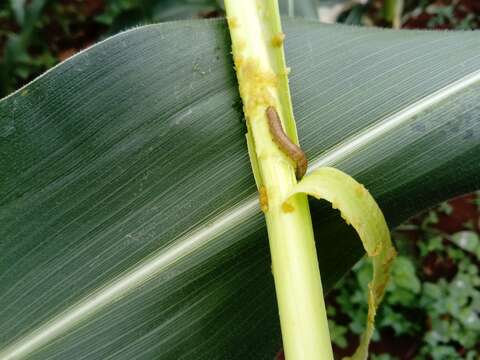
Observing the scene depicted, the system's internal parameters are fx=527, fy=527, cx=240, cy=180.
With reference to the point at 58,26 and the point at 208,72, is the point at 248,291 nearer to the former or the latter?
the point at 208,72

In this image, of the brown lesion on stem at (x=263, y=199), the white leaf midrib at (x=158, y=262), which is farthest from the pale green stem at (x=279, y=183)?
the white leaf midrib at (x=158, y=262)

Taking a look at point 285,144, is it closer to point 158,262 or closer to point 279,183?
point 279,183

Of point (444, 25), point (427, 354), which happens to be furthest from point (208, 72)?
point (444, 25)

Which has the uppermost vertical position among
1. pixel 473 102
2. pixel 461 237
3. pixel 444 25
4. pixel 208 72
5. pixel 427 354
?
pixel 208 72

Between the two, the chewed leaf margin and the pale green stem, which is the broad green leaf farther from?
the chewed leaf margin

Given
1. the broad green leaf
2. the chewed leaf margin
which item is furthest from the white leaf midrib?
the chewed leaf margin

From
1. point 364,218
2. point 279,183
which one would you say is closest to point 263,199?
point 279,183
